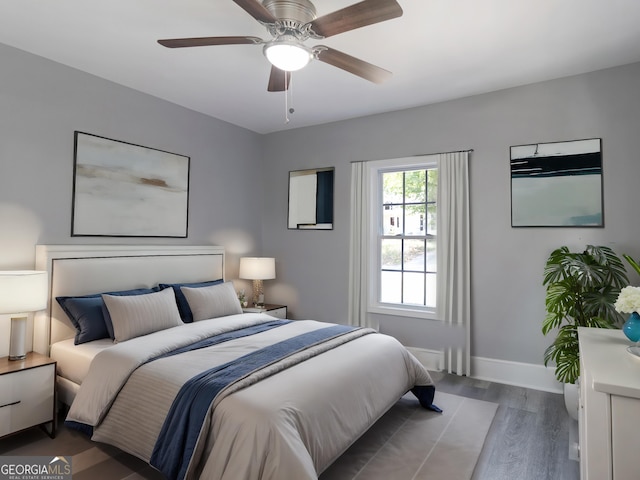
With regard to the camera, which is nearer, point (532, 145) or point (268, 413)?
point (268, 413)

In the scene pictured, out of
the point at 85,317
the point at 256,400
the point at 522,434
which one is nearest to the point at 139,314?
the point at 85,317

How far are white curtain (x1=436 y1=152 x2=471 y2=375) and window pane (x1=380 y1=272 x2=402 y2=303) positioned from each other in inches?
19.8

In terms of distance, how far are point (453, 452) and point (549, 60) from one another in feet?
9.79

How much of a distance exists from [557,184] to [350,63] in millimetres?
2210

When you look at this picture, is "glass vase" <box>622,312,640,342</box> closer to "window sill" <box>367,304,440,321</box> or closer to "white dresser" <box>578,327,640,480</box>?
"white dresser" <box>578,327,640,480</box>

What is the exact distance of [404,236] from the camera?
13.9 feet

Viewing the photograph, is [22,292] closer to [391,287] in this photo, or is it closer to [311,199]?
[311,199]

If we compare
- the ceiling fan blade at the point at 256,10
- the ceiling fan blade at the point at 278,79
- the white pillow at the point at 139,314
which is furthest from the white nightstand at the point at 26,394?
the ceiling fan blade at the point at 256,10

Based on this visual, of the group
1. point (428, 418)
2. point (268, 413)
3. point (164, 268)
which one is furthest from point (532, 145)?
point (164, 268)

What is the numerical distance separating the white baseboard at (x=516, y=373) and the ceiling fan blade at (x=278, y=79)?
3034 millimetres

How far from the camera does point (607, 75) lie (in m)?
3.21

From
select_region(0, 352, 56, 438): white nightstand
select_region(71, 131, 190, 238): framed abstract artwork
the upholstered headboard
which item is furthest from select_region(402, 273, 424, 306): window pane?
select_region(0, 352, 56, 438): white nightstand

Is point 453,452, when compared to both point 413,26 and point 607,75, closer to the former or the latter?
point 413,26

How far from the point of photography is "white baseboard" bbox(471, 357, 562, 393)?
11.3 feet
